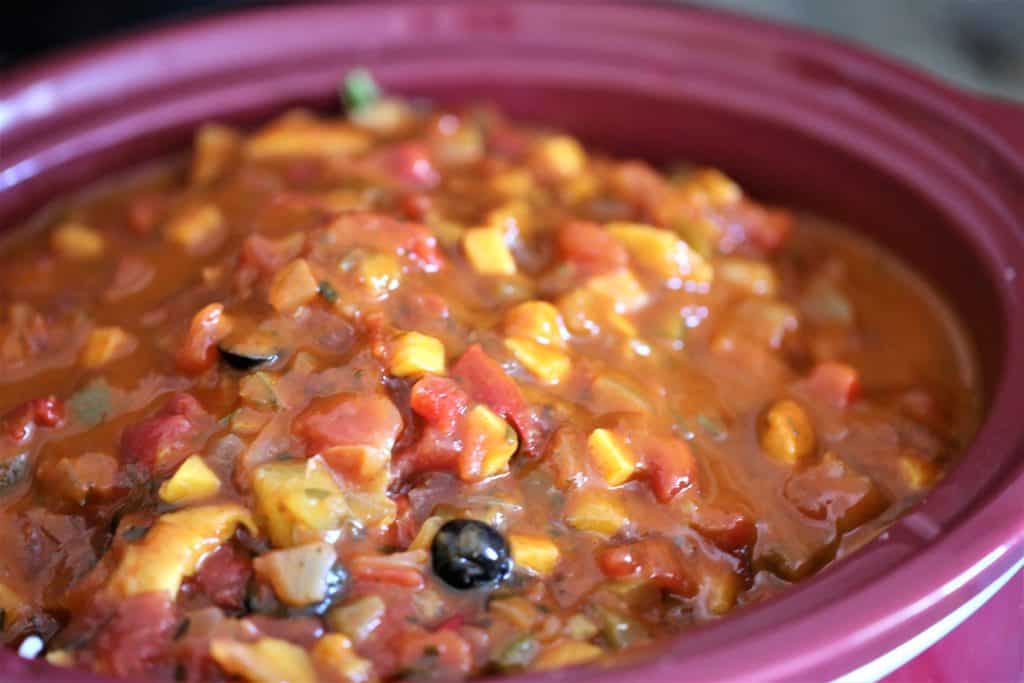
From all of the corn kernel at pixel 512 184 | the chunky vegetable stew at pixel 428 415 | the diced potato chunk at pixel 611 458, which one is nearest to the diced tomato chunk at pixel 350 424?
the chunky vegetable stew at pixel 428 415

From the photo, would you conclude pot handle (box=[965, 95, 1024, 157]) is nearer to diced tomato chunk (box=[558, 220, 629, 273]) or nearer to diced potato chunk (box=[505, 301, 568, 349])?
diced tomato chunk (box=[558, 220, 629, 273])

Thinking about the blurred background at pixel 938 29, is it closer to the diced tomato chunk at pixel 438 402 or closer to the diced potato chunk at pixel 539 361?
the diced potato chunk at pixel 539 361

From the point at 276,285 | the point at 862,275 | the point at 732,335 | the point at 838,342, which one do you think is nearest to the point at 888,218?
the point at 862,275

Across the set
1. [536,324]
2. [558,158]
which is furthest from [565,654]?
[558,158]

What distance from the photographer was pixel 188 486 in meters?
2.31

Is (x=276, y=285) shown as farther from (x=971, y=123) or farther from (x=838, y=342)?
(x=971, y=123)

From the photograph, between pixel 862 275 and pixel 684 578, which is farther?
pixel 862 275

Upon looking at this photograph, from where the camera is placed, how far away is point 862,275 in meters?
3.38

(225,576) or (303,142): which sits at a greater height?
(303,142)

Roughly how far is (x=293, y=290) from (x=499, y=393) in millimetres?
492

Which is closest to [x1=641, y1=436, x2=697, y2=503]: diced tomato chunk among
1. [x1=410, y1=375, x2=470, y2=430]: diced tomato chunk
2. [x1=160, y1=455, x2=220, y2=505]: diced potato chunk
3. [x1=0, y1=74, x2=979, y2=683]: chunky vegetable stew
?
[x1=0, y1=74, x2=979, y2=683]: chunky vegetable stew

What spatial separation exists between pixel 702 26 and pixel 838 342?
42.2 inches

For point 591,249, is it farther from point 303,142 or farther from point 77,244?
point 77,244

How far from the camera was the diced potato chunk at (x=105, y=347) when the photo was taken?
2682 millimetres
